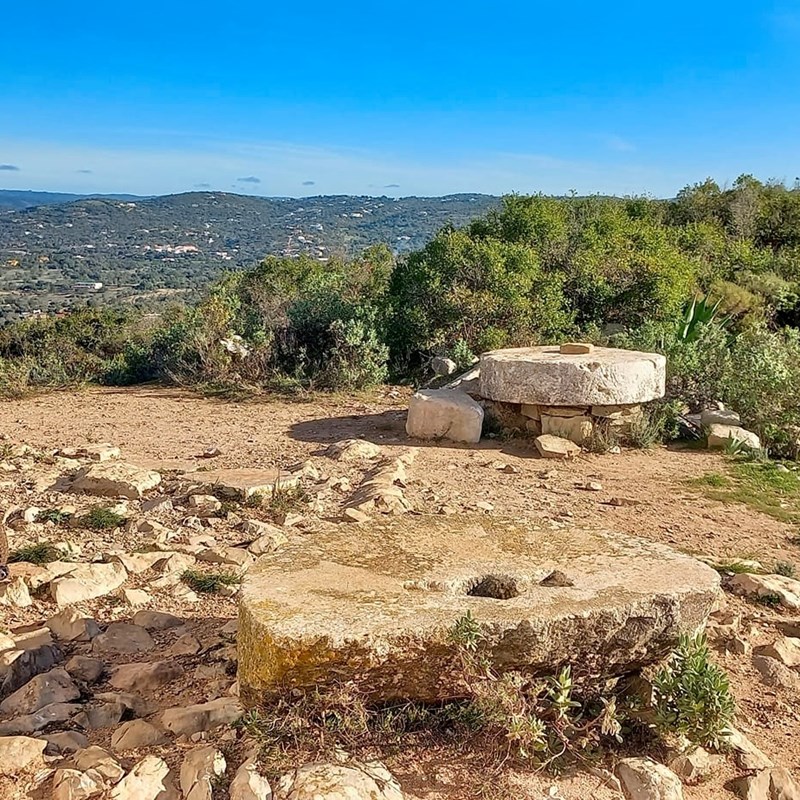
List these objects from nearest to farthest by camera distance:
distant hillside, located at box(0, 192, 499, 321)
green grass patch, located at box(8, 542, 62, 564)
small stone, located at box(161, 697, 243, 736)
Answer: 1. small stone, located at box(161, 697, 243, 736)
2. green grass patch, located at box(8, 542, 62, 564)
3. distant hillside, located at box(0, 192, 499, 321)

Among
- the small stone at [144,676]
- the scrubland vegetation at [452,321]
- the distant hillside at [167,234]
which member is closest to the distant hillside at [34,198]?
the distant hillside at [167,234]

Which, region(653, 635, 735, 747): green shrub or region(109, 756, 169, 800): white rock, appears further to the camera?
region(653, 635, 735, 747): green shrub

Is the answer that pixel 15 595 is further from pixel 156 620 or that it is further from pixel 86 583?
pixel 156 620

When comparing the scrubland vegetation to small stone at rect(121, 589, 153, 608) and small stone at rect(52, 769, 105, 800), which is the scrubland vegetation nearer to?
small stone at rect(121, 589, 153, 608)

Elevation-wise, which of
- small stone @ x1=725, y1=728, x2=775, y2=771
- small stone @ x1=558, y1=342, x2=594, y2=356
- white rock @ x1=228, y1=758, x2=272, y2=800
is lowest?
small stone @ x1=725, y1=728, x2=775, y2=771

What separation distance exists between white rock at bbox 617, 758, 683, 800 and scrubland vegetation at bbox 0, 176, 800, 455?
570cm

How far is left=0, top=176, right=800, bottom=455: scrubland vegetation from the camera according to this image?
9359 millimetres

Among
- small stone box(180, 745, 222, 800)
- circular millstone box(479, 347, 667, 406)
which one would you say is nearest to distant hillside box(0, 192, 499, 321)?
circular millstone box(479, 347, 667, 406)

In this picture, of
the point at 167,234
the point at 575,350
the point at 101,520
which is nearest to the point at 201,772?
the point at 101,520

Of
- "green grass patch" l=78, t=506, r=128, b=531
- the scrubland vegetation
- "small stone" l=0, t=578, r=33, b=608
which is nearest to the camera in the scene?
"small stone" l=0, t=578, r=33, b=608

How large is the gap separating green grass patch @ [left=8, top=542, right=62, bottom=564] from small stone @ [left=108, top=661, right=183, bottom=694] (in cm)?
132

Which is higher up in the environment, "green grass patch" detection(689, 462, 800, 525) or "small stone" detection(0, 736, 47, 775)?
"small stone" detection(0, 736, 47, 775)

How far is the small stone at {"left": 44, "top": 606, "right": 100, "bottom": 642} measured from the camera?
3582 mm

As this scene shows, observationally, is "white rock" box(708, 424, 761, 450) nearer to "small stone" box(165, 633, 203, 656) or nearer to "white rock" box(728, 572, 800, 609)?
"white rock" box(728, 572, 800, 609)
